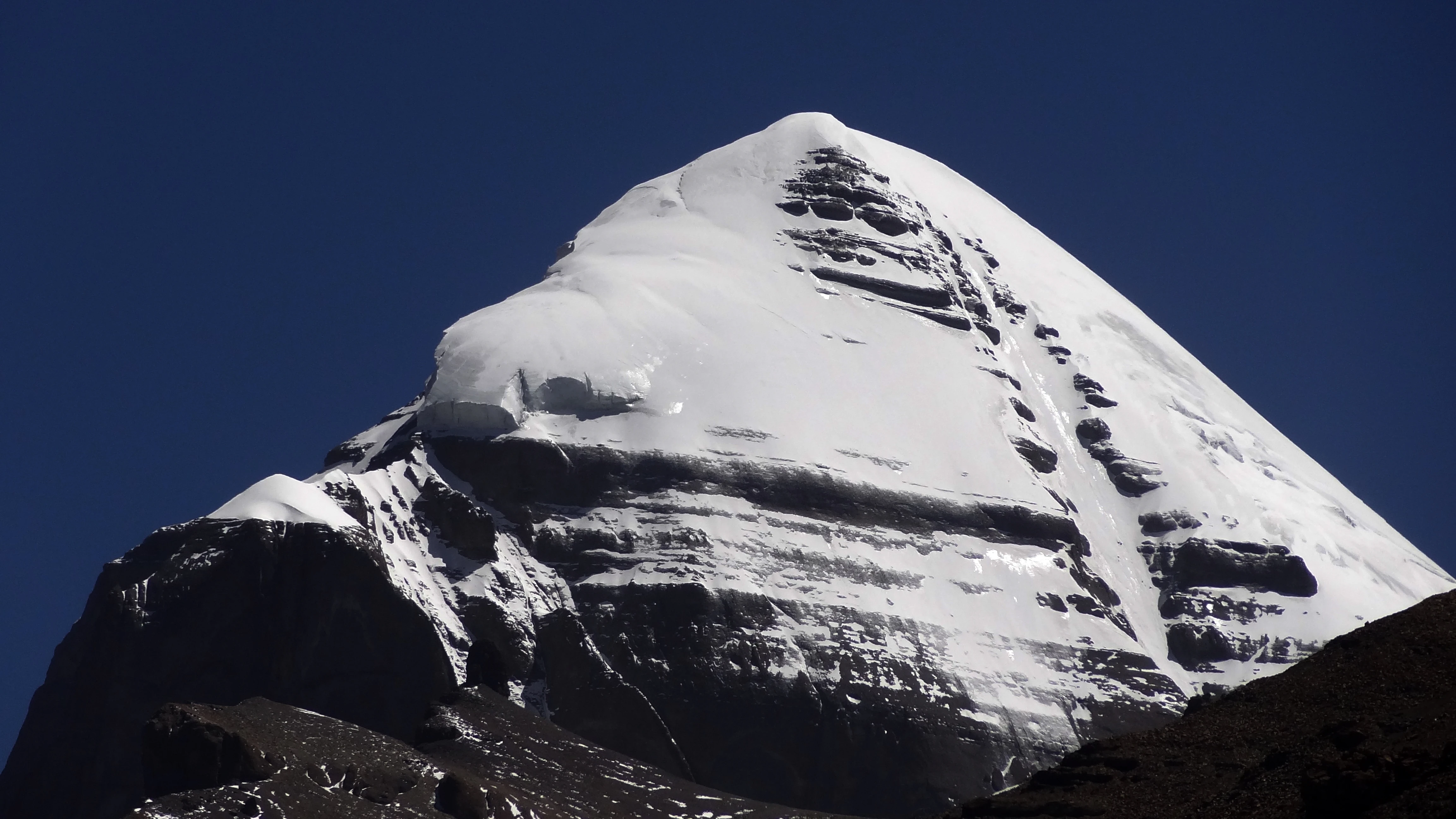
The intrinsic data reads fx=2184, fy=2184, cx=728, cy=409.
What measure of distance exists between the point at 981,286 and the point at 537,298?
43.1 metres

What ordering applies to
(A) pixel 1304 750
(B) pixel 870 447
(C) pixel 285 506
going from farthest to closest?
1. (B) pixel 870 447
2. (C) pixel 285 506
3. (A) pixel 1304 750

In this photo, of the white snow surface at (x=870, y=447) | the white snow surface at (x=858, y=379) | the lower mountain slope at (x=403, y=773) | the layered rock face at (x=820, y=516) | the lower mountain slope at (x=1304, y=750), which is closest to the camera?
the lower mountain slope at (x=1304, y=750)

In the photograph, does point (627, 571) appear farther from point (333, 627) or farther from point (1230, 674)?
point (1230, 674)

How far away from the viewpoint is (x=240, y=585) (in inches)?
4589

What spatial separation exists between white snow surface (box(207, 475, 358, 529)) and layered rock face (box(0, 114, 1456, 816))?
0.84 feet

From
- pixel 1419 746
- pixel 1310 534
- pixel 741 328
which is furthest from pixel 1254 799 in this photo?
pixel 1310 534

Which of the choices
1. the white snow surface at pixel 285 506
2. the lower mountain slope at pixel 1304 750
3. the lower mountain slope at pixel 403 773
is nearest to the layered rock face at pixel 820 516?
the white snow surface at pixel 285 506

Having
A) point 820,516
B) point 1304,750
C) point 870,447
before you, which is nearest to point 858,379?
point 870,447

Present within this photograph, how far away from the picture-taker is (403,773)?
287ft

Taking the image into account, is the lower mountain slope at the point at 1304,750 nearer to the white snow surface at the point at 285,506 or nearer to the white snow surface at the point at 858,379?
the white snow surface at the point at 285,506

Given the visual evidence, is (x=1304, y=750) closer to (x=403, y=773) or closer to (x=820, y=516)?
(x=403, y=773)

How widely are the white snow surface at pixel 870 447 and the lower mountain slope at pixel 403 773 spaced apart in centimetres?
1657

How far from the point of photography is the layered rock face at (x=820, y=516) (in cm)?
11894

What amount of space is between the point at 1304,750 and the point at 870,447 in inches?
3176
